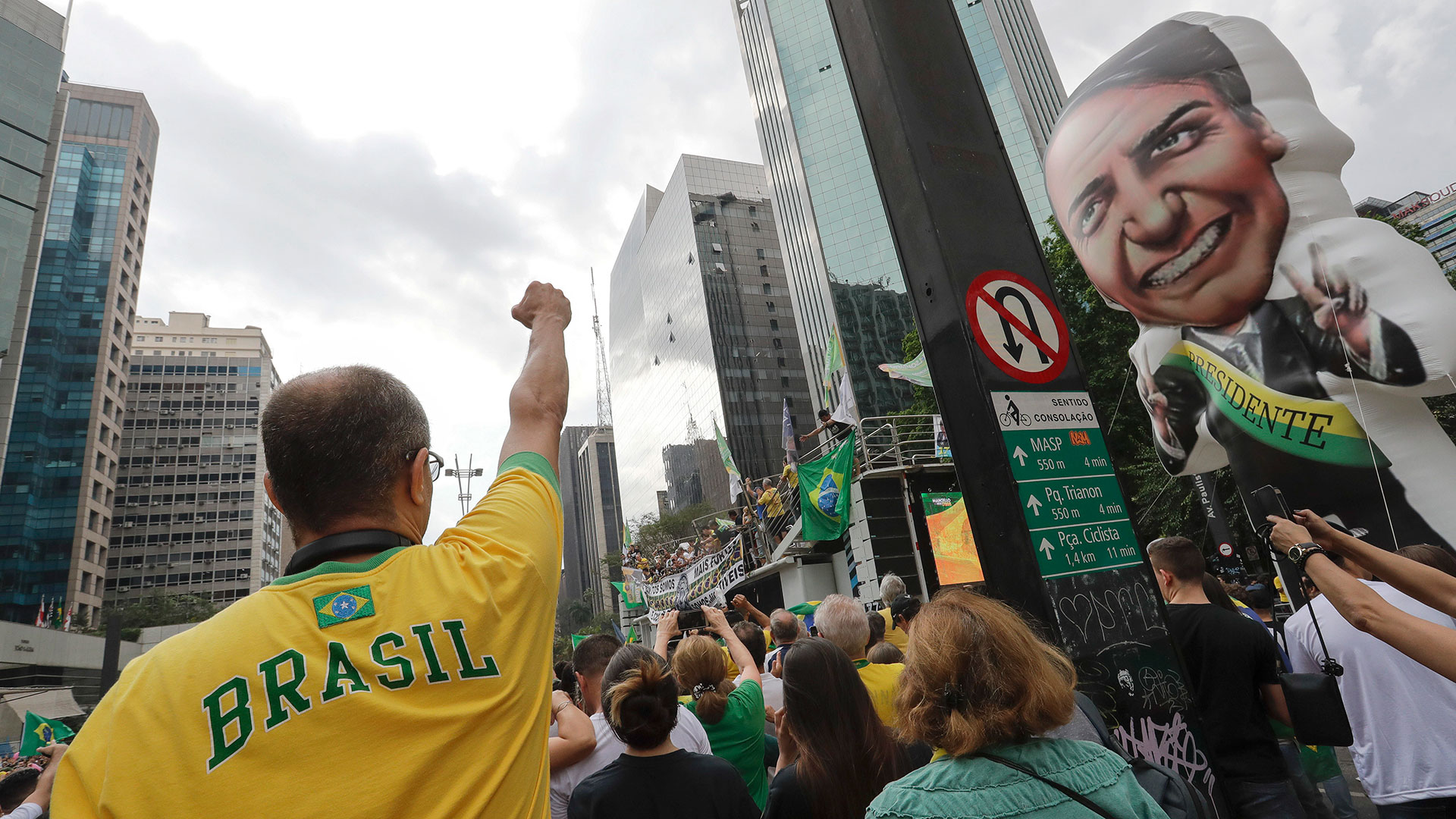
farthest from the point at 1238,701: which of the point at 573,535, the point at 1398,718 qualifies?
the point at 573,535

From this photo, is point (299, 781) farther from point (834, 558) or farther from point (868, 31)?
point (834, 558)

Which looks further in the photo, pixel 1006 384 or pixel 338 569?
pixel 1006 384

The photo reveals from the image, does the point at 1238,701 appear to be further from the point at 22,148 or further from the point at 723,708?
the point at 22,148

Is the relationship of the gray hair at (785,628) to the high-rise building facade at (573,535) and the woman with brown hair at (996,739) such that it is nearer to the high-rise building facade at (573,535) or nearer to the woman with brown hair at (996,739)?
the woman with brown hair at (996,739)

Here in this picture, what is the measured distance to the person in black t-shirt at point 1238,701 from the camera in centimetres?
343

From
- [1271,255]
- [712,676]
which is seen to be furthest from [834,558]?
[712,676]

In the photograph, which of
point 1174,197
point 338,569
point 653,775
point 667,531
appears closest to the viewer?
point 338,569

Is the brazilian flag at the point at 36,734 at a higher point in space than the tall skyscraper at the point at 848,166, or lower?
lower

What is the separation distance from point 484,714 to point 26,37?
256ft

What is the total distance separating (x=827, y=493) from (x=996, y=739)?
1374 cm

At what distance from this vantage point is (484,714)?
1305mm

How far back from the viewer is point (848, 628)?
434 cm

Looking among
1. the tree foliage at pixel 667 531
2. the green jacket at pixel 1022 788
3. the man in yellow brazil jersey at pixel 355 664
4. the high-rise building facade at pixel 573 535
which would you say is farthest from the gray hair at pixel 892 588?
Answer: the high-rise building facade at pixel 573 535

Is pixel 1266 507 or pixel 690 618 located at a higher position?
pixel 1266 507
